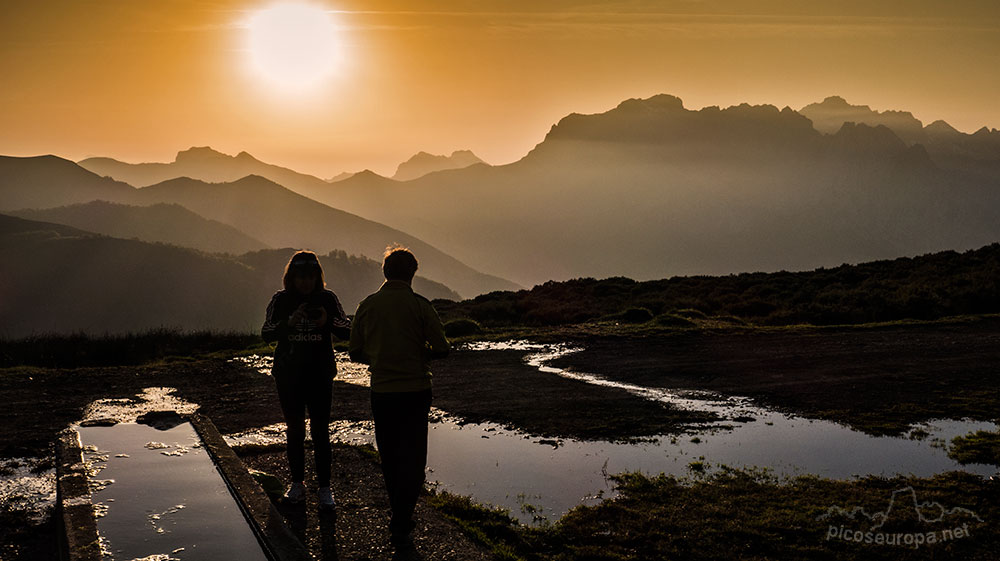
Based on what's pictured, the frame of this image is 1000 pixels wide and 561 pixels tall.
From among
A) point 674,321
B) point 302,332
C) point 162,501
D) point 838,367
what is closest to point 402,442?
point 302,332

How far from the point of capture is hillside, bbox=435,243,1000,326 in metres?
27.3

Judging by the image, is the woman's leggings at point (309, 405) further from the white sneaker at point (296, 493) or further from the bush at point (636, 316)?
the bush at point (636, 316)

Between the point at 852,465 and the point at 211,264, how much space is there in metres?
167

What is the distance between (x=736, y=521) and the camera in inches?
262

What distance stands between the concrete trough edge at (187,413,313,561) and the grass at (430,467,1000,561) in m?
1.53

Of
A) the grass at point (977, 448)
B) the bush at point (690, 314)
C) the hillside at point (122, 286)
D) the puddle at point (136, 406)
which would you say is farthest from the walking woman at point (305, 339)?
the hillside at point (122, 286)

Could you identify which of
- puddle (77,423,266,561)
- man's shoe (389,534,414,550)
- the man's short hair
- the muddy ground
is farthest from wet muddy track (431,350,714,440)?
the man's short hair

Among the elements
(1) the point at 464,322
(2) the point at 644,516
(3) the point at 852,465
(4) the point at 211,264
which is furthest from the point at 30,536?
(4) the point at 211,264

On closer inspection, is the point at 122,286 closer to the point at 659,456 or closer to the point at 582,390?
the point at 582,390

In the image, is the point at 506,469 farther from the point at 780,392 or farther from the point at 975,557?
the point at 780,392

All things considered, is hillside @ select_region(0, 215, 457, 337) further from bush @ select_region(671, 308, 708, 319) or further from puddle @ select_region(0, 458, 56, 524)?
puddle @ select_region(0, 458, 56, 524)

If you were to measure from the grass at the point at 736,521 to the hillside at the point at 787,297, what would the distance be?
17210 millimetres

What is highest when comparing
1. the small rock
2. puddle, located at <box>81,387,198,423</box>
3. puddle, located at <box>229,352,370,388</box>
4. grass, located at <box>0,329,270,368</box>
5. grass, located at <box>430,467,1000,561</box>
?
grass, located at <box>0,329,270,368</box>

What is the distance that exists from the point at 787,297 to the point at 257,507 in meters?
31.5
